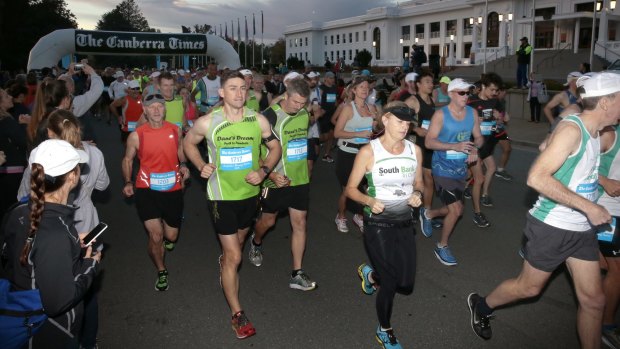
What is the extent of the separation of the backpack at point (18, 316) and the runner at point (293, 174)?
9.03 feet

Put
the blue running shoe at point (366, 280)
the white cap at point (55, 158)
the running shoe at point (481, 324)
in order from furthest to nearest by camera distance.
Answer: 1. the blue running shoe at point (366, 280)
2. the running shoe at point (481, 324)
3. the white cap at point (55, 158)

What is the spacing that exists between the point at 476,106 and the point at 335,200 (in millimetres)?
2724

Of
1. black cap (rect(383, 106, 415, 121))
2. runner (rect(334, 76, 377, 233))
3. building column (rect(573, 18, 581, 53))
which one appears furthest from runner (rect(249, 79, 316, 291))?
building column (rect(573, 18, 581, 53))

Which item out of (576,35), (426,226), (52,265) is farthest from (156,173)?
(576,35)

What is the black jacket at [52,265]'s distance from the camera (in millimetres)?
2303

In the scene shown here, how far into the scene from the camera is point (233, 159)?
4.13m

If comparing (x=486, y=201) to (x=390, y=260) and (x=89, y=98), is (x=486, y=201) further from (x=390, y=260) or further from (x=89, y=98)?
(x=89, y=98)

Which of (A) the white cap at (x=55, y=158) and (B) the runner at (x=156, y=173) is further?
(B) the runner at (x=156, y=173)

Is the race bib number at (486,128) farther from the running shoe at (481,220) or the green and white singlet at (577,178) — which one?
the green and white singlet at (577,178)

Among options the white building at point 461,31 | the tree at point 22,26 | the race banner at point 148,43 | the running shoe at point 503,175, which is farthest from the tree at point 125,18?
the running shoe at point 503,175

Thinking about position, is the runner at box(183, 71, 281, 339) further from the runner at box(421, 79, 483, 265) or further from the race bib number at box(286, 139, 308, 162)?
the runner at box(421, 79, 483, 265)

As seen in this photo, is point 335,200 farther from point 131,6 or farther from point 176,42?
point 131,6

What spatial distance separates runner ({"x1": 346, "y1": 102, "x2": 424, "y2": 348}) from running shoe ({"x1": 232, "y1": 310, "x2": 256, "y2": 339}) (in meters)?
1.00

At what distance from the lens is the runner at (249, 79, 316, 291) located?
16.3 ft
